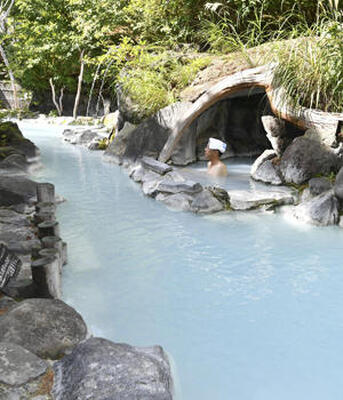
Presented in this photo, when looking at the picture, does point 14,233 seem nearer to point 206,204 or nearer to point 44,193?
point 44,193

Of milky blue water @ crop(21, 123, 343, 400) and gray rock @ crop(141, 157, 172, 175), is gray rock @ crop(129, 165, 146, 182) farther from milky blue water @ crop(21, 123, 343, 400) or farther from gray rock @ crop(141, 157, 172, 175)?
milky blue water @ crop(21, 123, 343, 400)

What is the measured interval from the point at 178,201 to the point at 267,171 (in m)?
1.87

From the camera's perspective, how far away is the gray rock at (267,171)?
21.9 ft

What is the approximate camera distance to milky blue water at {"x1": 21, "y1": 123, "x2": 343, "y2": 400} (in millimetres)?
2631

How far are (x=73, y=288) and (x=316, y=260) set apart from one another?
246 centimetres

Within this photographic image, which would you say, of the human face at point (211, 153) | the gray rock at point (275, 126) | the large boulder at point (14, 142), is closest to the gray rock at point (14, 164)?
the large boulder at point (14, 142)

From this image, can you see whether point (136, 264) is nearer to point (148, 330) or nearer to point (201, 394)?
point (148, 330)

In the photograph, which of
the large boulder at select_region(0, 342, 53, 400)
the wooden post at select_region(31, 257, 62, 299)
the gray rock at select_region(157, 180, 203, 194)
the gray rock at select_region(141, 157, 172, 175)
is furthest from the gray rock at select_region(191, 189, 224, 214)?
the large boulder at select_region(0, 342, 53, 400)

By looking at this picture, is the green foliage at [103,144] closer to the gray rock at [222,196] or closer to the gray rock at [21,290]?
the gray rock at [222,196]

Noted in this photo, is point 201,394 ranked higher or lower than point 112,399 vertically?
lower

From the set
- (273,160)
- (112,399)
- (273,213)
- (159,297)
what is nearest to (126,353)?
(112,399)

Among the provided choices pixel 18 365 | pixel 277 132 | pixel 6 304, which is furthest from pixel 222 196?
pixel 18 365

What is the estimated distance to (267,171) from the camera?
6867mm

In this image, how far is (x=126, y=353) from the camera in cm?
240
